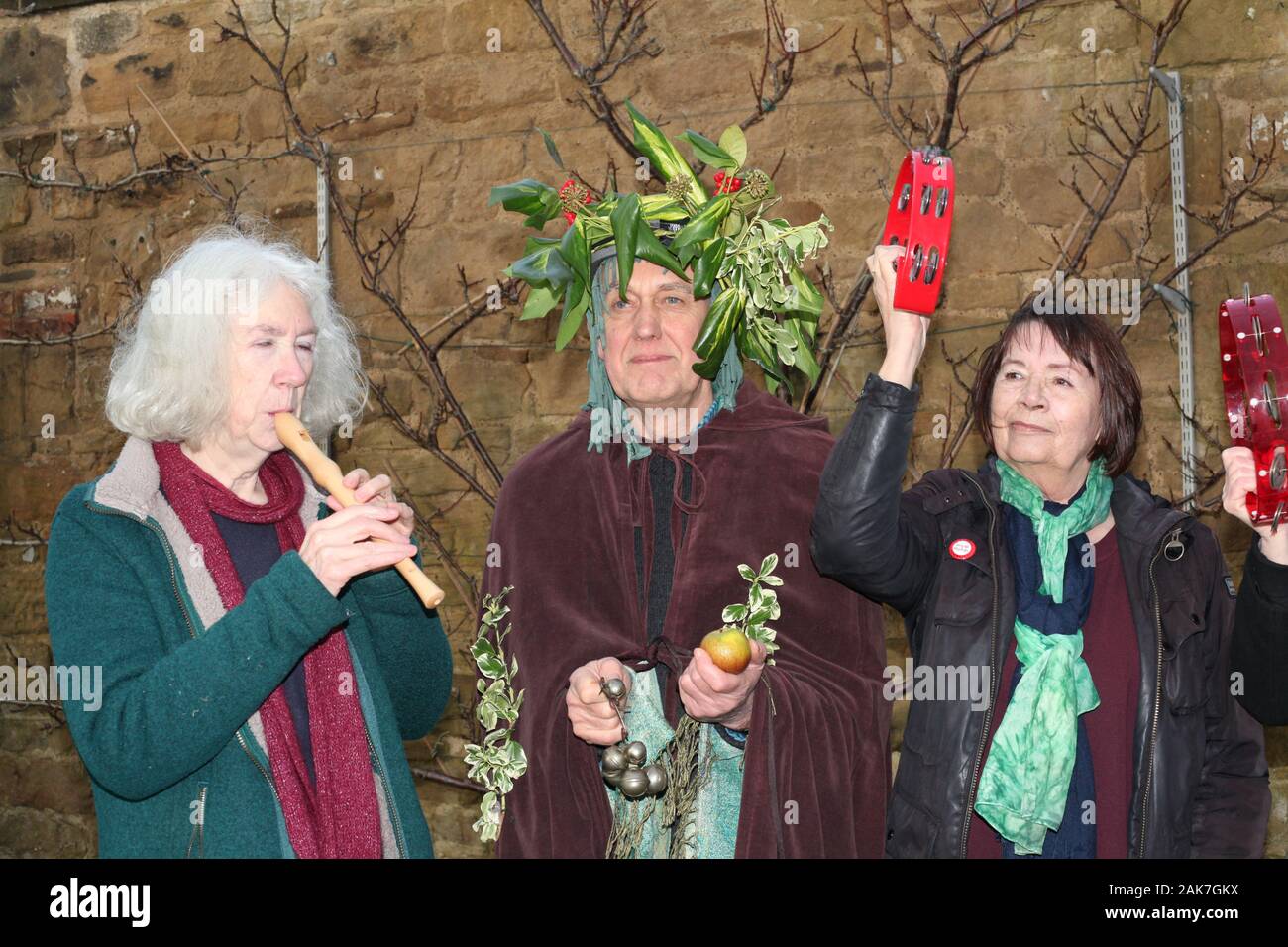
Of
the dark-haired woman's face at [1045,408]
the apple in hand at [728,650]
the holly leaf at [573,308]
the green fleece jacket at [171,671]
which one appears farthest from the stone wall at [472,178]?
the green fleece jacket at [171,671]

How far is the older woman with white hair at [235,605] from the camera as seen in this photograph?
7.71ft

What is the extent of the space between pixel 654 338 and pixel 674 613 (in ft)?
1.59

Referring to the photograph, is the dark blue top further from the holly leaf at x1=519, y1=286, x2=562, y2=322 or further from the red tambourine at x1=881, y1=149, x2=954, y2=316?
the red tambourine at x1=881, y1=149, x2=954, y2=316

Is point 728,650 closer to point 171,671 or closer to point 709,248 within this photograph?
point 709,248

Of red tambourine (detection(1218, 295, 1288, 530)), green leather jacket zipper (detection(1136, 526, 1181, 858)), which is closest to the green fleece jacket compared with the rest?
green leather jacket zipper (detection(1136, 526, 1181, 858))

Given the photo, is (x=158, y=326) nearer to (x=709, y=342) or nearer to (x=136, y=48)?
(x=709, y=342)

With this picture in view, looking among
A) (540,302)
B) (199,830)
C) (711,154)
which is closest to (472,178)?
(540,302)

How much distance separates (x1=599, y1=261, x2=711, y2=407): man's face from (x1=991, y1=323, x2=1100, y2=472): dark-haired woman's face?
1.79 ft

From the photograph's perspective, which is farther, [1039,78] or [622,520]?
[1039,78]

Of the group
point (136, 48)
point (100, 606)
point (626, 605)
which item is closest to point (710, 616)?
point (626, 605)

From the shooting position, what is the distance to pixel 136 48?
5.83m

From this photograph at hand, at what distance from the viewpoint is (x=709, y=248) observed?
273 centimetres

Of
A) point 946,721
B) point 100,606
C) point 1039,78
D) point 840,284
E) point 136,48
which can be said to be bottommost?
point 946,721

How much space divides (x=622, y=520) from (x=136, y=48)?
3896mm
